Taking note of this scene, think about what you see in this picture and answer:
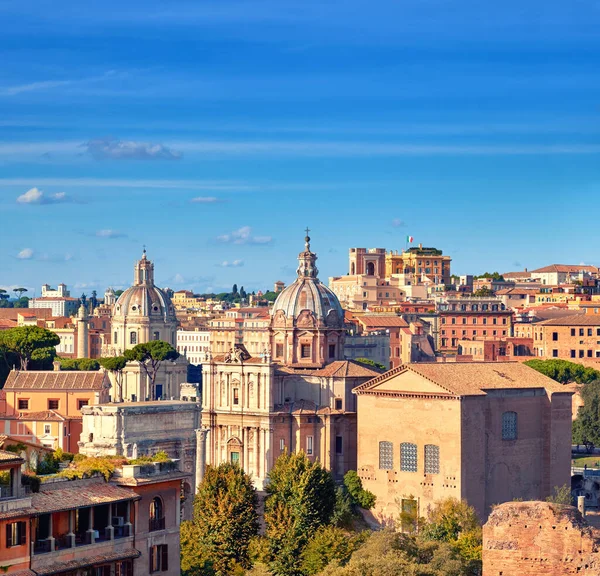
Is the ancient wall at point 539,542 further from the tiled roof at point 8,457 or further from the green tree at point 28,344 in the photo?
the green tree at point 28,344

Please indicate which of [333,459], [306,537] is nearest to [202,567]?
[306,537]

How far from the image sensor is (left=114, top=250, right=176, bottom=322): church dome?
11744 cm

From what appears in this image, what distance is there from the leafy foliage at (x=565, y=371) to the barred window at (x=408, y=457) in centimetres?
3576

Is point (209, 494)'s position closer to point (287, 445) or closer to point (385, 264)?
point (287, 445)

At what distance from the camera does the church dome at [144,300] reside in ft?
385

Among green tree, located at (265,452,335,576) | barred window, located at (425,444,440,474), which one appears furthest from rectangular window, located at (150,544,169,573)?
barred window, located at (425,444,440,474)

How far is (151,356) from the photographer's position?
99.4 m

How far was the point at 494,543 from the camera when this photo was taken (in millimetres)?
36656

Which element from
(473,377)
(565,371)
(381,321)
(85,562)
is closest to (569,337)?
(565,371)

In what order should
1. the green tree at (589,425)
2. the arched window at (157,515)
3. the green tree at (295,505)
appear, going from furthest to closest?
the green tree at (589,425)
the green tree at (295,505)
the arched window at (157,515)

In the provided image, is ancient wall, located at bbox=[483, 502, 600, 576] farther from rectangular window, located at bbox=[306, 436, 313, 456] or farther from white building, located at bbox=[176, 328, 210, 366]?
white building, located at bbox=[176, 328, 210, 366]

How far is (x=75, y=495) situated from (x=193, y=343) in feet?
356

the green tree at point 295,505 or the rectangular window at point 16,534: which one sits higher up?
the rectangular window at point 16,534

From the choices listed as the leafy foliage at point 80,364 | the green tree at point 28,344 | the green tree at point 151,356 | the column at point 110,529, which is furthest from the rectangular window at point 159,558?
the leafy foliage at point 80,364
